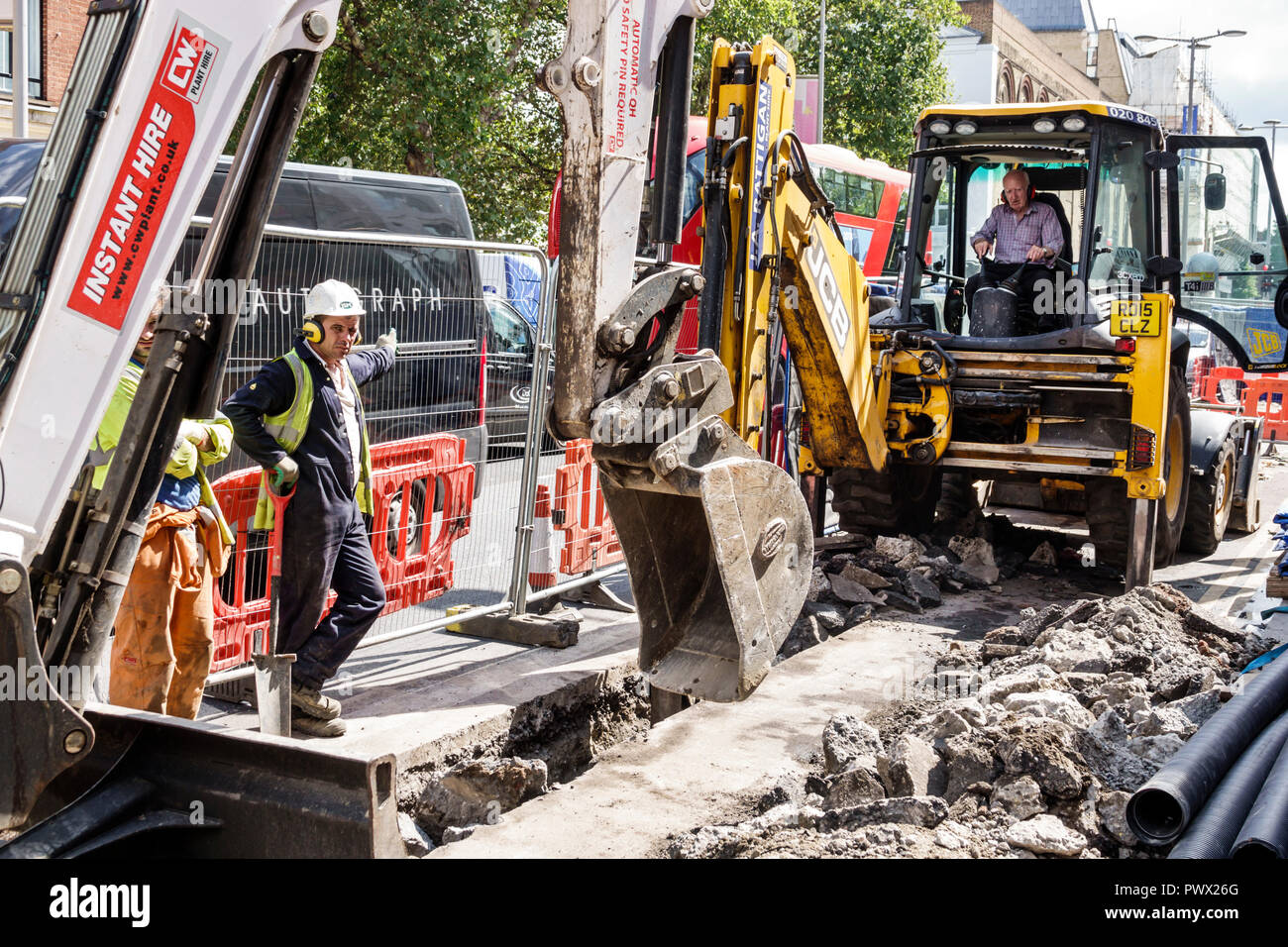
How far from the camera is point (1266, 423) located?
59.8 feet

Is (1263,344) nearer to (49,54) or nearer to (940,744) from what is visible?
(940,744)

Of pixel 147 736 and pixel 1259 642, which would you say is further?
pixel 1259 642

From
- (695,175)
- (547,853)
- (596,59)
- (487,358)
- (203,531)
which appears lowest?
(547,853)

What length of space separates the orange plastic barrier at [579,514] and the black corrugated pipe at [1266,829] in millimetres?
4205

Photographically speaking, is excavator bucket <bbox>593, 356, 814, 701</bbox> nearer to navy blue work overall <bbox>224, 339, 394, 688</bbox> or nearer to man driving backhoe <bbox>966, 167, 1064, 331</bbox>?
navy blue work overall <bbox>224, 339, 394, 688</bbox>

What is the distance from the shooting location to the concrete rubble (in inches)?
166

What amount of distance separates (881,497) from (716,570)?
181 inches

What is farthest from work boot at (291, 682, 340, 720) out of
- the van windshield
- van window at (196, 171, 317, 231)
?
van window at (196, 171, 317, 231)

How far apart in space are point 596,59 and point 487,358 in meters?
3.59

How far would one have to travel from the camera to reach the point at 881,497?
30.2 ft

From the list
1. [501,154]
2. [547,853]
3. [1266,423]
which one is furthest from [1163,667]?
[501,154]

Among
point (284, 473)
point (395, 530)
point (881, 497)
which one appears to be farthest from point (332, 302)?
point (881, 497)
